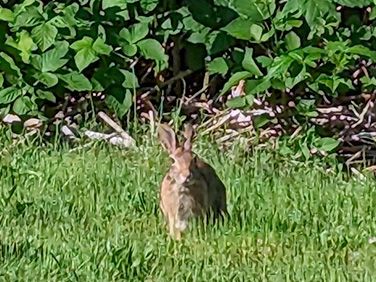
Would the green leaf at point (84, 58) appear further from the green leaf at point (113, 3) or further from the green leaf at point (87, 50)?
the green leaf at point (113, 3)

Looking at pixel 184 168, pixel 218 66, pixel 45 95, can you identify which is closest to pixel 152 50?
pixel 218 66

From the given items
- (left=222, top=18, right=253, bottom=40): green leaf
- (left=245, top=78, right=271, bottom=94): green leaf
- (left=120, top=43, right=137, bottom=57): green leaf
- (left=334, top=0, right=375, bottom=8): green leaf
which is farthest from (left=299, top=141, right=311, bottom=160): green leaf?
(left=120, top=43, right=137, bottom=57): green leaf

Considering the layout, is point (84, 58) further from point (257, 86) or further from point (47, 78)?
point (257, 86)

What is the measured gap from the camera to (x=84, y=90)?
5875 mm

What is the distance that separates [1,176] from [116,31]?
3.64ft

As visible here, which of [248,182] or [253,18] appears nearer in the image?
[248,182]

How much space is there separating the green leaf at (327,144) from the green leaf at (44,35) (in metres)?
1.35

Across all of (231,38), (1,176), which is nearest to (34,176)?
(1,176)

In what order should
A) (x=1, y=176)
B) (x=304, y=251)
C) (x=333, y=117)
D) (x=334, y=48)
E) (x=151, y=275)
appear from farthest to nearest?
(x=333, y=117) → (x=334, y=48) → (x=1, y=176) → (x=304, y=251) → (x=151, y=275)

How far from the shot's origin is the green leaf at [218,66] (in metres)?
5.95

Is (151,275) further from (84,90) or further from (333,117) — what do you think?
(333,117)

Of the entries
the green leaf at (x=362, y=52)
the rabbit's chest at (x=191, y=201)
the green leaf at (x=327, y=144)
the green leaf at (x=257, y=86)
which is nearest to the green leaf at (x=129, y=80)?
the green leaf at (x=257, y=86)

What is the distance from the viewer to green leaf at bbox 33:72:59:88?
5.74 m

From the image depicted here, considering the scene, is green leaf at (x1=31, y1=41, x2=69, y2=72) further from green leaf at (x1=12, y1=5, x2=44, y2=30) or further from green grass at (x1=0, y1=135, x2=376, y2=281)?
green grass at (x1=0, y1=135, x2=376, y2=281)
